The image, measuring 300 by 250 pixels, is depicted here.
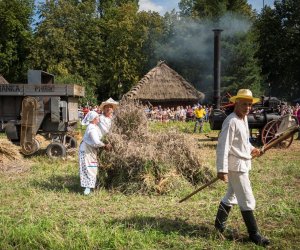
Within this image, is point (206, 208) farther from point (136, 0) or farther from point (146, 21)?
point (136, 0)

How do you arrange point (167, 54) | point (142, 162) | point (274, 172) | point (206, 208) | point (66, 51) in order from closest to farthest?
point (206, 208)
point (142, 162)
point (274, 172)
point (66, 51)
point (167, 54)

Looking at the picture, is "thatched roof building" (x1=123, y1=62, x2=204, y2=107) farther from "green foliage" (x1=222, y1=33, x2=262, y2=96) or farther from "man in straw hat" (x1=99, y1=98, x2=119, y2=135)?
"man in straw hat" (x1=99, y1=98, x2=119, y2=135)

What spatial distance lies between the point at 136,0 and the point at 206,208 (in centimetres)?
5043

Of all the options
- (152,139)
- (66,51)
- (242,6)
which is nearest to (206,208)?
(152,139)

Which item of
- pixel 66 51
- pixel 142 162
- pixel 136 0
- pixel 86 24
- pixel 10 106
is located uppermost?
pixel 136 0

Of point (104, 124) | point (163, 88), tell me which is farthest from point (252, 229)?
point (163, 88)

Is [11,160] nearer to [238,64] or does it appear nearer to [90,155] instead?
[90,155]

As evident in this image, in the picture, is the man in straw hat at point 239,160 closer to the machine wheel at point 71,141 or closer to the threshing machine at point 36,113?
the threshing machine at point 36,113

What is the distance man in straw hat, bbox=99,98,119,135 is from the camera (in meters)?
8.01

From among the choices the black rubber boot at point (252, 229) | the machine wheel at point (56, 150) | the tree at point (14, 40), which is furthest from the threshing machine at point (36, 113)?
the tree at point (14, 40)

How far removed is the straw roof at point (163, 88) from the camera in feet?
112

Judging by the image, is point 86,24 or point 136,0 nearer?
point 86,24

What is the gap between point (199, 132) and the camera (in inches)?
845

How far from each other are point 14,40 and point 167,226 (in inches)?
1689
